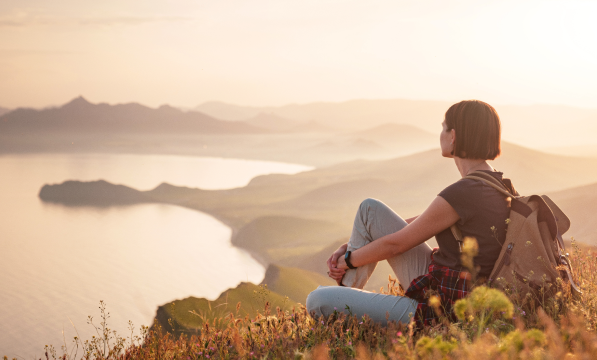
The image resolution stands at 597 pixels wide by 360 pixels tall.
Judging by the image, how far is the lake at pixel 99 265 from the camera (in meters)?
43.1

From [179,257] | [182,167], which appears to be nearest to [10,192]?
[182,167]

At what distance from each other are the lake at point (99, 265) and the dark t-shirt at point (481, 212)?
21891 millimetres

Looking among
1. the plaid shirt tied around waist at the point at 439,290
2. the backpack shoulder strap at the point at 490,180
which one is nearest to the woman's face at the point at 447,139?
the backpack shoulder strap at the point at 490,180

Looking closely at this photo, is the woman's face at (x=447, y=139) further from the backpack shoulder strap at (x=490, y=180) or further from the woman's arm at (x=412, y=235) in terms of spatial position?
the woman's arm at (x=412, y=235)

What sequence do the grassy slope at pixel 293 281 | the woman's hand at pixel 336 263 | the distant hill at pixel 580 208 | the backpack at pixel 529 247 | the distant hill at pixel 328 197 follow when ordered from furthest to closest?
1. the distant hill at pixel 328 197
2. the distant hill at pixel 580 208
3. the grassy slope at pixel 293 281
4. the woman's hand at pixel 336 263
5. the backpack at pixel 529 247

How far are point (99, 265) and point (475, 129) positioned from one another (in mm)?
67094

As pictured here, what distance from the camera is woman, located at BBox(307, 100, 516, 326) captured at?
276cm

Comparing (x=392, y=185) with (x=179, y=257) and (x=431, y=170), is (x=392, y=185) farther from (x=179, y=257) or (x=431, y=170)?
(x=179, y=257)

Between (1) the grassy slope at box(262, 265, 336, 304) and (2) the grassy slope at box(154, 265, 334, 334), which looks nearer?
(2) the grassy slope at box(154, 265, 334, 334)

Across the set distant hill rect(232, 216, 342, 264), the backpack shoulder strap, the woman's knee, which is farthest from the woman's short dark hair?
distant hill rect(232, 216, 342, 264)

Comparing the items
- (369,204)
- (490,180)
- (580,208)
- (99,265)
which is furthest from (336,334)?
(99,265)

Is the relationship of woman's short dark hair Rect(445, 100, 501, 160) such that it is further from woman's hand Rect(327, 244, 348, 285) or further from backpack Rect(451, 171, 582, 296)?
woman's hand Rect(327, 244, 348, 285)

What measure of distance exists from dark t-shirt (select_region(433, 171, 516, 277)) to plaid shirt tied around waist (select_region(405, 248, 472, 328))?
0.26ft

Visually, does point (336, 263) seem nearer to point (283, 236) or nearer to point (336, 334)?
point (336, 334)
